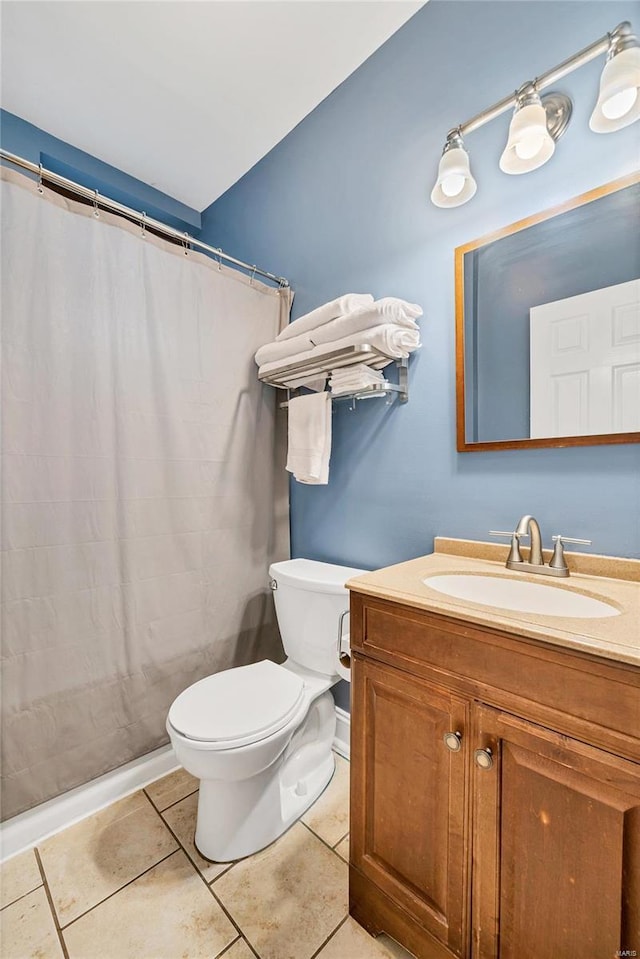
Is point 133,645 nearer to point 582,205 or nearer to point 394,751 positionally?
point 394,751

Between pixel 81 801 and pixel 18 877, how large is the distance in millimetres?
214

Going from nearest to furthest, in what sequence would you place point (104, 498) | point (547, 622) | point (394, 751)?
point (547, 622) < point (394, 751) < point (104, 498)

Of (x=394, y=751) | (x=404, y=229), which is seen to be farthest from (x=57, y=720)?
(x=404, y=229)

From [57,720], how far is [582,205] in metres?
2.15

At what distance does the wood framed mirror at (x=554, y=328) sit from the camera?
1.00 m

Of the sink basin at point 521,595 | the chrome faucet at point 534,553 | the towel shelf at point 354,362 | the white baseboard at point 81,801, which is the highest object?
the towel shelf at point 354,362

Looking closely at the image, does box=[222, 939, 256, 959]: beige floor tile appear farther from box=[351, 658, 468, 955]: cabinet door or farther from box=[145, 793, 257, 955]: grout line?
box=[351, 658, 468, 955]: cabinet door

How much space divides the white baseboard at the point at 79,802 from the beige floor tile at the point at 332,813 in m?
0.59

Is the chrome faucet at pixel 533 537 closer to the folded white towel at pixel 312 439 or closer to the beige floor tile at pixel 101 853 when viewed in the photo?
the folded white towel at pixel 312 439

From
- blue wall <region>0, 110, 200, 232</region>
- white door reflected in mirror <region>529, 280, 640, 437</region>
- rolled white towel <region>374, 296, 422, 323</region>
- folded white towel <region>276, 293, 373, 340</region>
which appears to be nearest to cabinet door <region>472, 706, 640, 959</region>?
white door reflected in mirror <region>529, 280, 640, 437</region>

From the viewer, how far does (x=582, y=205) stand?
3.44ft

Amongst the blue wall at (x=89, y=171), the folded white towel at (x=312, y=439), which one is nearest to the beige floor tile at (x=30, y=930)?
the folded white towel at (x=312, y=439)

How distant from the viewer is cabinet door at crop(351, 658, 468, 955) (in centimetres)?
82

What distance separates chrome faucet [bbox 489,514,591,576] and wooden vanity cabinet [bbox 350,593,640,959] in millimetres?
408
